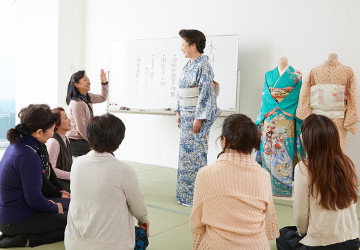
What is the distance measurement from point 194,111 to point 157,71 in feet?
5.86

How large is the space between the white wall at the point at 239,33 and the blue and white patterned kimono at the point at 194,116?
1326 millimetres

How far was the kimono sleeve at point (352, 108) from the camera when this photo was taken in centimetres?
335

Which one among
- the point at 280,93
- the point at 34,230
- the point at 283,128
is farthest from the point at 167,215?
the point at 280,93

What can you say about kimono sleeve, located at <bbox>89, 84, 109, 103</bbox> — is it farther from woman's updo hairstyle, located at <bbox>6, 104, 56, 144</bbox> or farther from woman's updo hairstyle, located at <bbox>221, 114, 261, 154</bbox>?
woman's updo hairstyle, located at <bbox>221, 114, 261, 154</bbox>

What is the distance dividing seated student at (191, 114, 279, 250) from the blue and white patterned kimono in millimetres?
1450

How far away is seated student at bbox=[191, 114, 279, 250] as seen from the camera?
1526 mm

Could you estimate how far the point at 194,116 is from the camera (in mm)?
3154

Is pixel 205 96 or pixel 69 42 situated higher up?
pixel 69 42

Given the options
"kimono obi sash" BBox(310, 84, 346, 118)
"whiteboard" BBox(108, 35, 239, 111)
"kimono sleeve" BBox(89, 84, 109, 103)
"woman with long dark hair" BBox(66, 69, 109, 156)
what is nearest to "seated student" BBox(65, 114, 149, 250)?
"woman with long dark hair" BBox(66, 69, 109, 156)

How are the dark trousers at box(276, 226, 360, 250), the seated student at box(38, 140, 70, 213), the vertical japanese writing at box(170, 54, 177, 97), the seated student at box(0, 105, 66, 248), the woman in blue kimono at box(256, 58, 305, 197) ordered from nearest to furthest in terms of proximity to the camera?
the dark trousers at box(276, 226, 360, 250) → the seated student at box(0, 105, 66, 248) → the seated student at box(38, 140, 70, 213) → the woman in blue kimono at box(256, 58, 305, 197) → the vertical japanese writing at box(170, 54, 177, 97)

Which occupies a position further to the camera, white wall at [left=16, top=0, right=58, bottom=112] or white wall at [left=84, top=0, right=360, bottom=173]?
white wall at [left=16, top=0, right=58, bottom=112]

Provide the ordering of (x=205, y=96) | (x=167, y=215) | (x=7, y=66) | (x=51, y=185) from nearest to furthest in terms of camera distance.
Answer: (x=51, y=185)
(x=167, y=215)
(x=205, y=96)
(x=7, y=66)

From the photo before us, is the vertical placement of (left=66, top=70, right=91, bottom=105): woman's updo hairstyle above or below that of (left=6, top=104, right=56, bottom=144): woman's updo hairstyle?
above

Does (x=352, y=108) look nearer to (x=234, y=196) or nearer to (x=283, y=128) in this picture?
(x=283, y=128)
